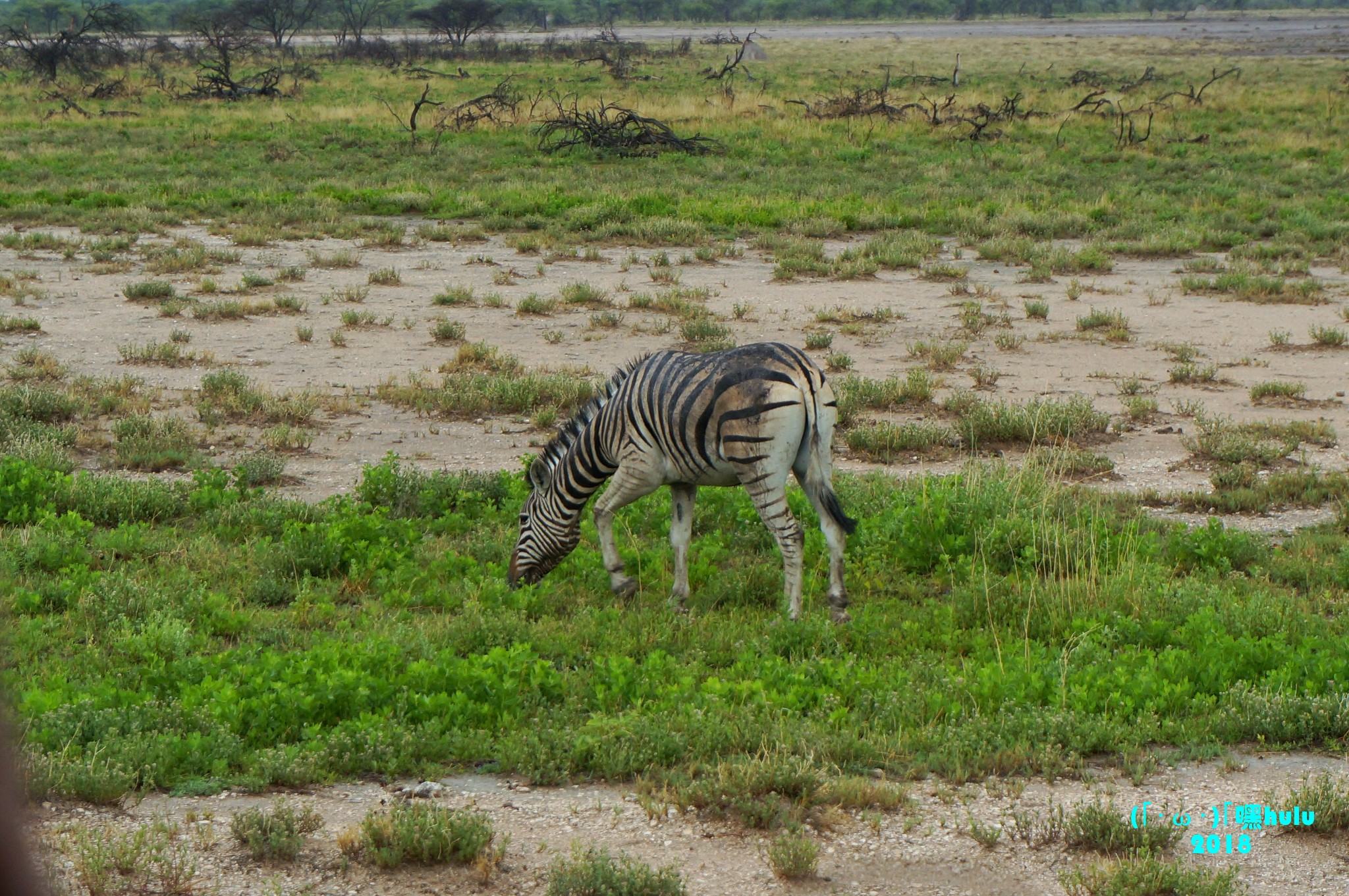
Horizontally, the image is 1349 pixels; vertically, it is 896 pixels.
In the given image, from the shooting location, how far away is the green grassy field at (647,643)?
5391mm

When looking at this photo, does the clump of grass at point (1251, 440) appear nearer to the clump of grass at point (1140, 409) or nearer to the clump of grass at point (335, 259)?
the clump of grass at point (1140, 409)

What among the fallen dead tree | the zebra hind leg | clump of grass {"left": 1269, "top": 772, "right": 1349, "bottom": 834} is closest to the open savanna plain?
clump of grass {"left": 1269, "top": 772, "right": 1349, "bottom": 834}

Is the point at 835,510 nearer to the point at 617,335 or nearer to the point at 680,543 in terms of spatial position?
the point at 680,543

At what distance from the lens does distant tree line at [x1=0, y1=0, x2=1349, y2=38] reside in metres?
83.6

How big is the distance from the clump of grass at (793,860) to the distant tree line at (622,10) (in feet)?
228

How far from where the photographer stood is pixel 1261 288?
672 inches

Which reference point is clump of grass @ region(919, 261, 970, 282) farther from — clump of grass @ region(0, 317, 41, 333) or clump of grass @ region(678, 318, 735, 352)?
clump of grass @ region(0, 317, 41, 333)

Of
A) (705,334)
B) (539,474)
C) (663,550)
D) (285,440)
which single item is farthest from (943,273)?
(539,474)

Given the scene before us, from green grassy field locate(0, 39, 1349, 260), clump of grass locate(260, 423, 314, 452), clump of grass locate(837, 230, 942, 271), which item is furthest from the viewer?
green grassy field locate(0, 39, 1349, 260)

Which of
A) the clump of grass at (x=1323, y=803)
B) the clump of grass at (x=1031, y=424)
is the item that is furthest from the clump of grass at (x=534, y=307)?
the clump of grass at (x=1323, y=803)

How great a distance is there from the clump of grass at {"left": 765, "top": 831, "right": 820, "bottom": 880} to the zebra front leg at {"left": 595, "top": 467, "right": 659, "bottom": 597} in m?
3.32

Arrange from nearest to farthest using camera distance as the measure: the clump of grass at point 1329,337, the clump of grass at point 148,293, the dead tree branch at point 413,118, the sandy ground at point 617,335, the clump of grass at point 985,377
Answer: the sandy ground at point 617,335, the clump of grass at point 985,377, the clump of grass at point 1329,337, the clump of grass at point 148,293, the dead tree branch at point 413,118

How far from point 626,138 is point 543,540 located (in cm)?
2240

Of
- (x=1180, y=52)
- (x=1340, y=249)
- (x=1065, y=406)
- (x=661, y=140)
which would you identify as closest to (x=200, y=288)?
(x=1065, y=406)
